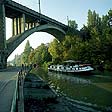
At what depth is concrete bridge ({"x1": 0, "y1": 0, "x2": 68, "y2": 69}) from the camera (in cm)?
5872

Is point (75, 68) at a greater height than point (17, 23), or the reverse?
point (17, 23)

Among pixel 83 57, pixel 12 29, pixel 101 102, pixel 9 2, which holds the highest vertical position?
pixel 9 2

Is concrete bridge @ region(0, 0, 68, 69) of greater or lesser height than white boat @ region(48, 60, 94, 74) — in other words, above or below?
above

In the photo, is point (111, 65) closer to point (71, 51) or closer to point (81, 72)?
point (81, 72)

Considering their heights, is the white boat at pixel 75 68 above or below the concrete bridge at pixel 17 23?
below

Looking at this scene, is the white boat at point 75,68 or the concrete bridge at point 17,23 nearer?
the white boat at point 75,68

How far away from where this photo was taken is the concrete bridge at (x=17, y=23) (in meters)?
58.7

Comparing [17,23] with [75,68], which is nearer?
[75,68]

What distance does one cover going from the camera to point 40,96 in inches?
932

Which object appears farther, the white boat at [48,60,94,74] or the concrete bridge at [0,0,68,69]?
the concrete bridge at [0,0,68,69]

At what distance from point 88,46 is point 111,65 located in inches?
372

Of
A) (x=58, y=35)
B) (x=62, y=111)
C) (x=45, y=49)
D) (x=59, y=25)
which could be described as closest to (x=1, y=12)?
(x=59, y=25)

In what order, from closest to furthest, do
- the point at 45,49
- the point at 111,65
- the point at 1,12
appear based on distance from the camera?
1. the point at 1,12
2. the point at 111,65
3. the point at 45,49

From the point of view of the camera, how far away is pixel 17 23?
65875 millimetres
